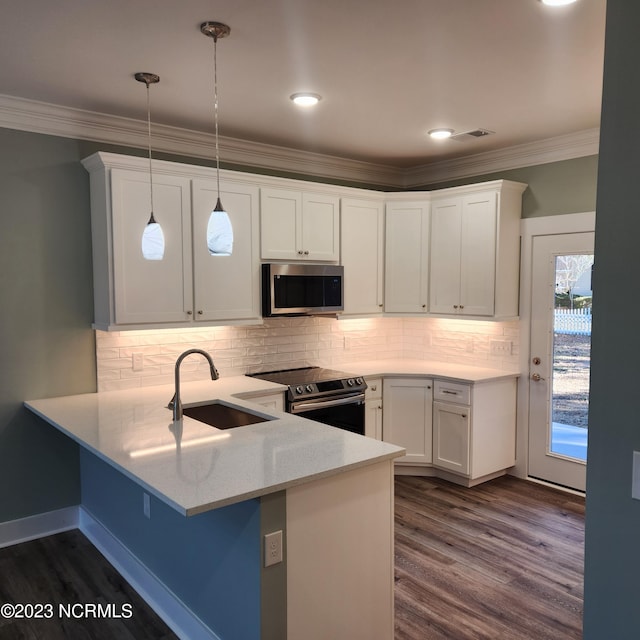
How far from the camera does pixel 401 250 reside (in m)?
4.82

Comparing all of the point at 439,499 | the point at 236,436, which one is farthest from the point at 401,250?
the point at 236,436

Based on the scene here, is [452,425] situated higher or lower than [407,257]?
lower

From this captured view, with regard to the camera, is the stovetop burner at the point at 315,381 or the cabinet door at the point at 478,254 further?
the cabinet door at the point at 478,254

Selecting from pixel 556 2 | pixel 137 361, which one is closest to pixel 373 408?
pixel 137 361

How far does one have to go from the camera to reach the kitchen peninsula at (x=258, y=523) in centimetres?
202

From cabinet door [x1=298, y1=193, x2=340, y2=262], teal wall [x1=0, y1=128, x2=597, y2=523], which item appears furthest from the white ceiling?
cabinet door [x1=298, y1=193, x2=340, y2=262]

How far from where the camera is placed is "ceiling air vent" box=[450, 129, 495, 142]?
13.1 feet

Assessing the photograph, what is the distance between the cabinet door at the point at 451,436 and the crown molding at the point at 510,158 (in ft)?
6.66

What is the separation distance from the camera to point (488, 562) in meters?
3.23

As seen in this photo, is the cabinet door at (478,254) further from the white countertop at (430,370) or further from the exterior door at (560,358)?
the white countertop at (430,370)

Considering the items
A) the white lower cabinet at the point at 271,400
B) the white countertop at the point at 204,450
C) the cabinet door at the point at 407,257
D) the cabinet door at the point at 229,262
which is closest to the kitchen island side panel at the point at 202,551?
the white countertop at the point at 204,450

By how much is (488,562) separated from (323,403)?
1493mm

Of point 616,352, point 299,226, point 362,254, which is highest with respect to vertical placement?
point 299,226

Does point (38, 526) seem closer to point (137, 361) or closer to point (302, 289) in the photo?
point (137, 361)
